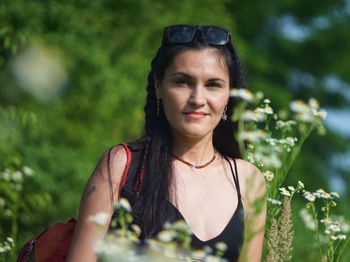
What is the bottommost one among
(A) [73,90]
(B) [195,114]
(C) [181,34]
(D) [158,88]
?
(B) [195,114]

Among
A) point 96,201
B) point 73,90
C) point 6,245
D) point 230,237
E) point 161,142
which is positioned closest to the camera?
point 96,201

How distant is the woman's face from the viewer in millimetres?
2957

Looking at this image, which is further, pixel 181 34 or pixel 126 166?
pixel 181 34

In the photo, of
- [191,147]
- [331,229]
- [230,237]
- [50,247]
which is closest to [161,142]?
[191,147]

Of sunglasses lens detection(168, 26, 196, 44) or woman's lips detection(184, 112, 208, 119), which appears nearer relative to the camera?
woman's lips detection(184, 112, 208, 119)

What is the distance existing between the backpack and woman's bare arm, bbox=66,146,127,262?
3cm

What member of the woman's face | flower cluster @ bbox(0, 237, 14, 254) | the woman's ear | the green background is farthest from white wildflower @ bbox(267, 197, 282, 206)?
the green background

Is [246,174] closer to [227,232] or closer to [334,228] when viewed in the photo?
[227,232]

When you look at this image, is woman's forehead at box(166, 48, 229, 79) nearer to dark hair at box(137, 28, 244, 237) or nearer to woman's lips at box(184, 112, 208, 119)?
dark hair at box(137, 28, 244, 237)

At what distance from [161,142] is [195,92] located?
0.25 metres

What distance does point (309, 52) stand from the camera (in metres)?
17.7

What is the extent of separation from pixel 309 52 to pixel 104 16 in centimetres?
910

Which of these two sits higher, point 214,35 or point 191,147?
point 214,35

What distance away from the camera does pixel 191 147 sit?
3127mm
